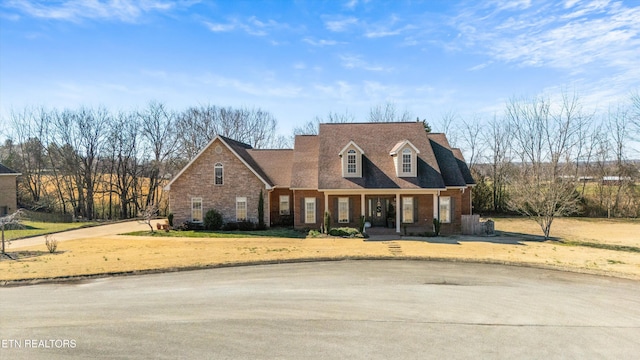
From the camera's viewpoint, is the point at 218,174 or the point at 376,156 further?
the point at 218,174

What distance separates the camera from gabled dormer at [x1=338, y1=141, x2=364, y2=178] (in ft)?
88.7

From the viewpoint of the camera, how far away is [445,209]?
90.0 ft

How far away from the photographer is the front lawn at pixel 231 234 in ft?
86.0

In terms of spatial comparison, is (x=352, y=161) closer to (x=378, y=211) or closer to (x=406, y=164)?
(x=406, y=164)

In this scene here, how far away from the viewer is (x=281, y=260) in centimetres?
1750

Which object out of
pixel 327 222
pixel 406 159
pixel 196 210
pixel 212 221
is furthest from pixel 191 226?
pixel 406 159

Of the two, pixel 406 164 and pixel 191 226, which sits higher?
pixel 406 164

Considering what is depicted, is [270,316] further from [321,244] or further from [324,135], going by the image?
[324,135]

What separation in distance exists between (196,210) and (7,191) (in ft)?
72.9

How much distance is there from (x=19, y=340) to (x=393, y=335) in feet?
27.2

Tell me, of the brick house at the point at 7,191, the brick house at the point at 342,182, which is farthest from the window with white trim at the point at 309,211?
the brick house at the point at 7,191

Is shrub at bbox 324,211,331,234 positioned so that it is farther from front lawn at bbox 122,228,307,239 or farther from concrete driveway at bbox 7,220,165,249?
concrete driveway at bbox 7,220,165,249

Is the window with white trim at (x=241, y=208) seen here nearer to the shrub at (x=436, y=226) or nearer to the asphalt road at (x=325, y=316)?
the shrub at (x=436, y=226)

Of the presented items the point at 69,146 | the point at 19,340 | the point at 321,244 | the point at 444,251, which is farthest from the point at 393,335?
the point at 69,146
